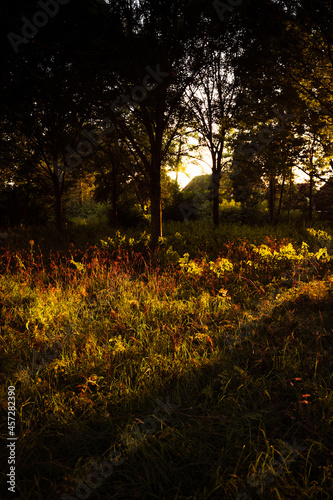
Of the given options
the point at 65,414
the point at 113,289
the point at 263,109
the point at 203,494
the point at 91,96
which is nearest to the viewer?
the point at 203,494

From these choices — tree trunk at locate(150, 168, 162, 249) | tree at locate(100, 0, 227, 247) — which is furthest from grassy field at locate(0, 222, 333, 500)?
tree at locate(100, 0, 227, 247)

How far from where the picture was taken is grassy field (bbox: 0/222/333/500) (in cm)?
170

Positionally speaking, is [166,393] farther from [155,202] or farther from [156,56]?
[156,56]

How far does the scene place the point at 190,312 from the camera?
12.6 ft

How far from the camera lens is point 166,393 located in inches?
96.0

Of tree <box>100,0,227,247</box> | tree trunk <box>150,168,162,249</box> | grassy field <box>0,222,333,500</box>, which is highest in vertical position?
tree <box>100,0,227,247</box>

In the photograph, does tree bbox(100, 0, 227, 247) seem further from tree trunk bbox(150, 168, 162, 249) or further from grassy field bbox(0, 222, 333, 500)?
grassy field bbox(0, 222, 333, 500)

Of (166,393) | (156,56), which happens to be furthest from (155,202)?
(166,393)

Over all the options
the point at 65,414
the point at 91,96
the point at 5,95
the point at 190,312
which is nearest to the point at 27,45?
the point at 5,95

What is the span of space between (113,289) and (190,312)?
147cm

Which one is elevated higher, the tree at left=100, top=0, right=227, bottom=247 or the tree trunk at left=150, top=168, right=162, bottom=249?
the tree at left=100, top=0, right=227, bottom=247

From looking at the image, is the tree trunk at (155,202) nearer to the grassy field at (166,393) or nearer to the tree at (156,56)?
the tree at (156,56)

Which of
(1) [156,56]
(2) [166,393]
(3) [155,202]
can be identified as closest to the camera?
(2) [166,393]

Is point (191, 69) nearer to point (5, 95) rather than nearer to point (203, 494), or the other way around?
point (5, 95)
